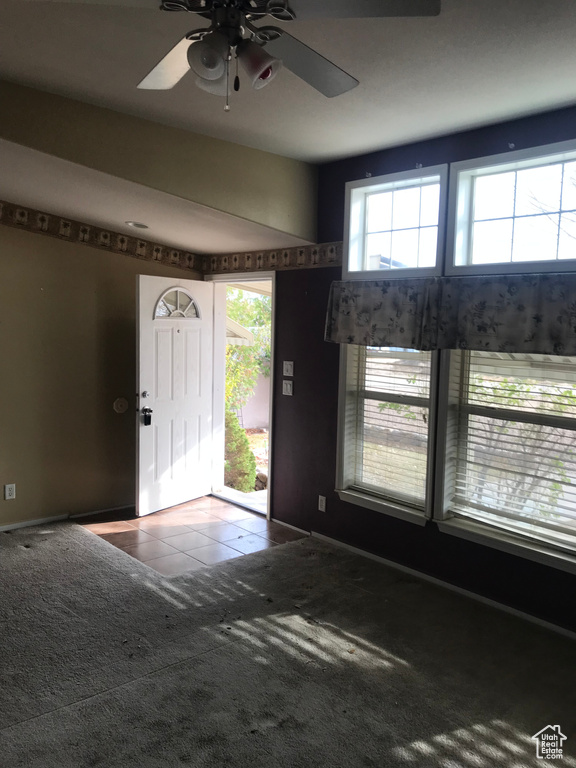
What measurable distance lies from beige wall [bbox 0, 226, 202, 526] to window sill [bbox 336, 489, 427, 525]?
2160mm

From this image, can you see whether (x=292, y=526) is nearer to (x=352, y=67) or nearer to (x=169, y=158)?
(x=169, y=158)

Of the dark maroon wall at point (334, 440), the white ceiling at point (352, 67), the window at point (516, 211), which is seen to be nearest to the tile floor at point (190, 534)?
the dark maroon wall at point (334, 440)

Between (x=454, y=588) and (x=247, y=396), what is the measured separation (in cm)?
533

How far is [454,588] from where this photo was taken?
354 cm

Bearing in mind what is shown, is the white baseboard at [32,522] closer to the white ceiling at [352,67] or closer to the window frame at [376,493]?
the window frame at [376,493]

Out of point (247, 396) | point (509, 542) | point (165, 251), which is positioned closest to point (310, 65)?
point (509, 542)

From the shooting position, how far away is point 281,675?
8.71ft

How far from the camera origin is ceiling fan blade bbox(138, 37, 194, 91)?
1793mm

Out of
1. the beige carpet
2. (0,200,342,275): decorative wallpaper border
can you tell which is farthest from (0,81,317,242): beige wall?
the beige carpet

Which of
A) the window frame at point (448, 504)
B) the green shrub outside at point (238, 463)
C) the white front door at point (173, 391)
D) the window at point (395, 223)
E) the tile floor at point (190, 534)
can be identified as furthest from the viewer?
the green shrub outside at point (238, 463)

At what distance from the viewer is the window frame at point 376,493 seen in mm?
3605

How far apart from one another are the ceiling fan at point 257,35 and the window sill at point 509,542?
2.54 meters

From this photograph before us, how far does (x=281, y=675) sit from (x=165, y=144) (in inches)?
113

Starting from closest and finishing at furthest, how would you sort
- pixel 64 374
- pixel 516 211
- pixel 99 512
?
pixel 516 211 < pixel 64 374 < pixel 99 512
